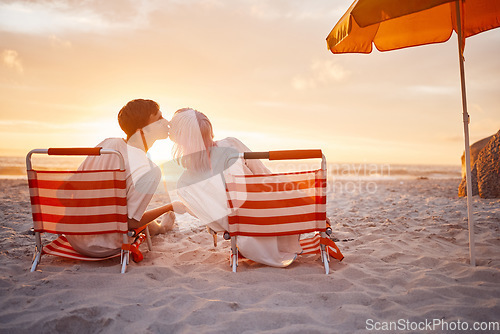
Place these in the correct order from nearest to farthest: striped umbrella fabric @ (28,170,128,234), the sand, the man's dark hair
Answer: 1. the sand
2. striped umbrella fabric @ (28,170,128,234)
3. the man's dark hair

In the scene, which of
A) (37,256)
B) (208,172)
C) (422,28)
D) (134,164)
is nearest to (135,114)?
(134,164)

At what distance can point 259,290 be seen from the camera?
8.87 ft

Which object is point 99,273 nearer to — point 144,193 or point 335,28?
point 144,193

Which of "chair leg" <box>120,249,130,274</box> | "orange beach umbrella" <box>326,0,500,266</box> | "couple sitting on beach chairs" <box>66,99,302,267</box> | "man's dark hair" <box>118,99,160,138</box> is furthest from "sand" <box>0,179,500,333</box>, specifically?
"orange beach umbrella" <box>326,0,500,266</box>

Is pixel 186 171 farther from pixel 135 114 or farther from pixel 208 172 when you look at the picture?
pixel 135 114

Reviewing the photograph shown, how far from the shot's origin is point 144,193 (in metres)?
3.33

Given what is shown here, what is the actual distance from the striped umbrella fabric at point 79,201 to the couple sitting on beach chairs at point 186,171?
0.15m

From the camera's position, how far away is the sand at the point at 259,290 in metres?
2.21

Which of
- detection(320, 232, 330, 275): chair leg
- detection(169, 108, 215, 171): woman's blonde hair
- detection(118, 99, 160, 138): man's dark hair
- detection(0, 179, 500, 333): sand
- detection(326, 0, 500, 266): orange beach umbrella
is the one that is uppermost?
detection(326, 0, 500, 266): orange beach umbrella

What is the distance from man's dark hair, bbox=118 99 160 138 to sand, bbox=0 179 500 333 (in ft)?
4.70

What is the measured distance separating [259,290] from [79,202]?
1930 mm

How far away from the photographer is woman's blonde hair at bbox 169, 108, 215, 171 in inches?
132

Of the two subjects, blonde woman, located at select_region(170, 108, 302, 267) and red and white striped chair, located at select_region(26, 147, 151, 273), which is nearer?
red and white striped chair, located at select_region(26, 147, 151, 273)

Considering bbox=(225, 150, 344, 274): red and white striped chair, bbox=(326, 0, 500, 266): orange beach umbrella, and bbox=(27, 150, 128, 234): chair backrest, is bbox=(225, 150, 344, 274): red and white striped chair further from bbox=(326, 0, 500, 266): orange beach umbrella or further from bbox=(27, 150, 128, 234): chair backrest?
bbox=(326, 0, 500, 266): orange beach umbrella
